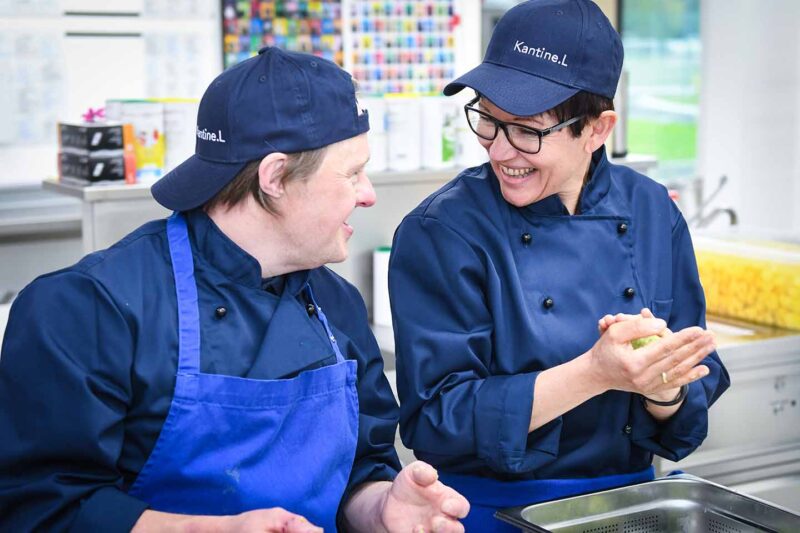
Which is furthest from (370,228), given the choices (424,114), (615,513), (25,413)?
(25,413)

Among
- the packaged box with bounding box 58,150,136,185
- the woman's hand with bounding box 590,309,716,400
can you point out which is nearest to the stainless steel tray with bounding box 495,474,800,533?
the woman's hand with bounding box 590,309,716,400

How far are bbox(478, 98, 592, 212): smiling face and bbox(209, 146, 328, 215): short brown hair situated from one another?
1.34 feet

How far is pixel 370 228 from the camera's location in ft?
10.4

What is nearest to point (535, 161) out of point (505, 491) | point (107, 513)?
point (505, 491)

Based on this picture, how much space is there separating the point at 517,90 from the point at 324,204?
448 mm

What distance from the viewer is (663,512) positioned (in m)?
1.82

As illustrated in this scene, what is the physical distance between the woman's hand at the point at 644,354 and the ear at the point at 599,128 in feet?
1.20

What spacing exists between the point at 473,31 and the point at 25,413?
13.4ft

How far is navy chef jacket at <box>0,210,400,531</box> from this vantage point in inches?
55.9

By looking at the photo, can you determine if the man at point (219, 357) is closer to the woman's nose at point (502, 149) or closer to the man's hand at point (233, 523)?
the man's hand at point (233, 523)

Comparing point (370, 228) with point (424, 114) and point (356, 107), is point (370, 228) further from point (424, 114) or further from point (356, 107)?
point (356, 107)

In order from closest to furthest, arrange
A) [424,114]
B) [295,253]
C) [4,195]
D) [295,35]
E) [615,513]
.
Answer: [295,253]
[615,513]
[424,114]
[4,195]
[295,35]

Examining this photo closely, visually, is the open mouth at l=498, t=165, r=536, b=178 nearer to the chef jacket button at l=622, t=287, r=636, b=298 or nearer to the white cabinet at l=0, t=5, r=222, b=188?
the chef jacket button at l=622, t=287, r=636, b=298

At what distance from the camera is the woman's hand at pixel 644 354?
1670 millimetres
